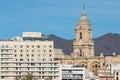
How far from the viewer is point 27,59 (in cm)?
16400

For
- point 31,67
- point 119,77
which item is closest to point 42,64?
point 31,67

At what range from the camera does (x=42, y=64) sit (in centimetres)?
16050

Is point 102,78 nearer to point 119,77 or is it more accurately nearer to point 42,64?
point 119,77

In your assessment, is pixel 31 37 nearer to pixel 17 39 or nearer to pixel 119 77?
pixel 17 39

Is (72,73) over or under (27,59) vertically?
under

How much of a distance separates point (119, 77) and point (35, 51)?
20.5 metres

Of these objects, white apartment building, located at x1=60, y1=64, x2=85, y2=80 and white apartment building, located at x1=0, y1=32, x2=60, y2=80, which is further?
white apartment building, located at x1=60, y1=64, x2=85, y2=80

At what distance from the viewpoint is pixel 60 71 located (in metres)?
161

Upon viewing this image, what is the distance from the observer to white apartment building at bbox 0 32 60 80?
15900cm

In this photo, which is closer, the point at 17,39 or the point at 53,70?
the point at 53,70

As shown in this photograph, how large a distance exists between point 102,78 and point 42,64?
2337 cm

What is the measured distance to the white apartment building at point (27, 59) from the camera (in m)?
159

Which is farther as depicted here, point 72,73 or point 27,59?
point 72,73

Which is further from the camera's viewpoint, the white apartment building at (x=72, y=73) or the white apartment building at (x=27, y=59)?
the white apartment building at (x=72, y=73)
